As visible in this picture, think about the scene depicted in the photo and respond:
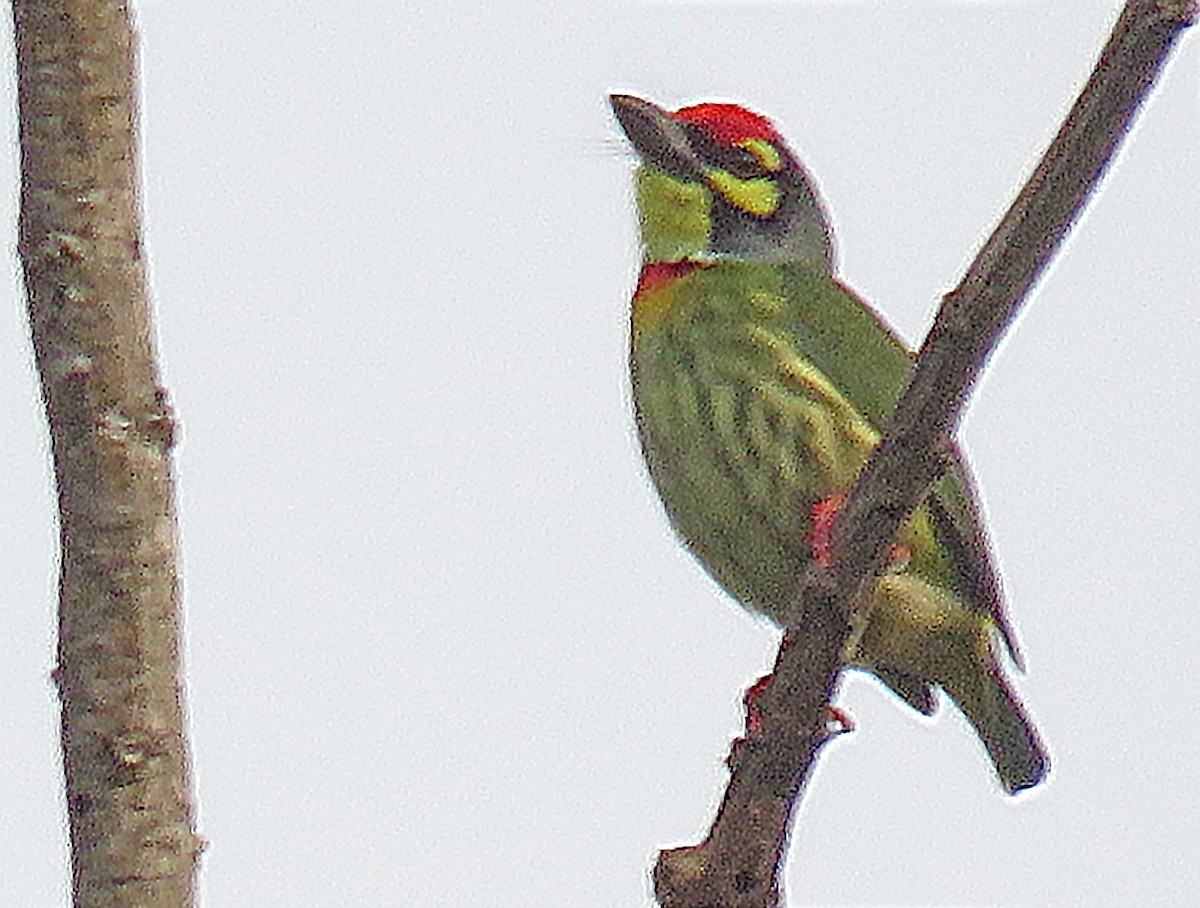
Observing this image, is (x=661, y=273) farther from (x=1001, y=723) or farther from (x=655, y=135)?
(x=1001, y=723)

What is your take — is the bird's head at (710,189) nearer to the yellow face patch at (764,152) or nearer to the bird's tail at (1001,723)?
the yellow face patch at (764,152)

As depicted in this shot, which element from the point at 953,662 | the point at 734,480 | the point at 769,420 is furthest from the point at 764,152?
the point at 953,662

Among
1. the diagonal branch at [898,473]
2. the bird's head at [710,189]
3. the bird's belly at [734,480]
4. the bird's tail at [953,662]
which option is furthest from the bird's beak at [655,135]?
the diagonal branch at [898,473]

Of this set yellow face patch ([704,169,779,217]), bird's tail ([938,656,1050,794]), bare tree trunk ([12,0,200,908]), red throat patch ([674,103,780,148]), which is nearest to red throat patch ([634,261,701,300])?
yellow face patch ([704,169,779,217])

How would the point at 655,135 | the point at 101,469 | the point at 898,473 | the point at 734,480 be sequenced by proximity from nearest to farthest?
the point at 101,469, the point at 898,473, the point at 734,480, the point at 655,135

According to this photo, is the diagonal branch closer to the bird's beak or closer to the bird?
the bird

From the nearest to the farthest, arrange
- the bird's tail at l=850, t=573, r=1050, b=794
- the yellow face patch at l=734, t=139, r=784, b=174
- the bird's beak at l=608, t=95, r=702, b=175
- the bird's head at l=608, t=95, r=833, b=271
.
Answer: the bird's tail at l=850, t=573, r=1050, b=794, the bird's beak at l=608, t=95, r=702, b=175, the bird's head at l=608, t=95, r=833, b=271, the yellow face patch at l=734, t=139, r=784, b=174
